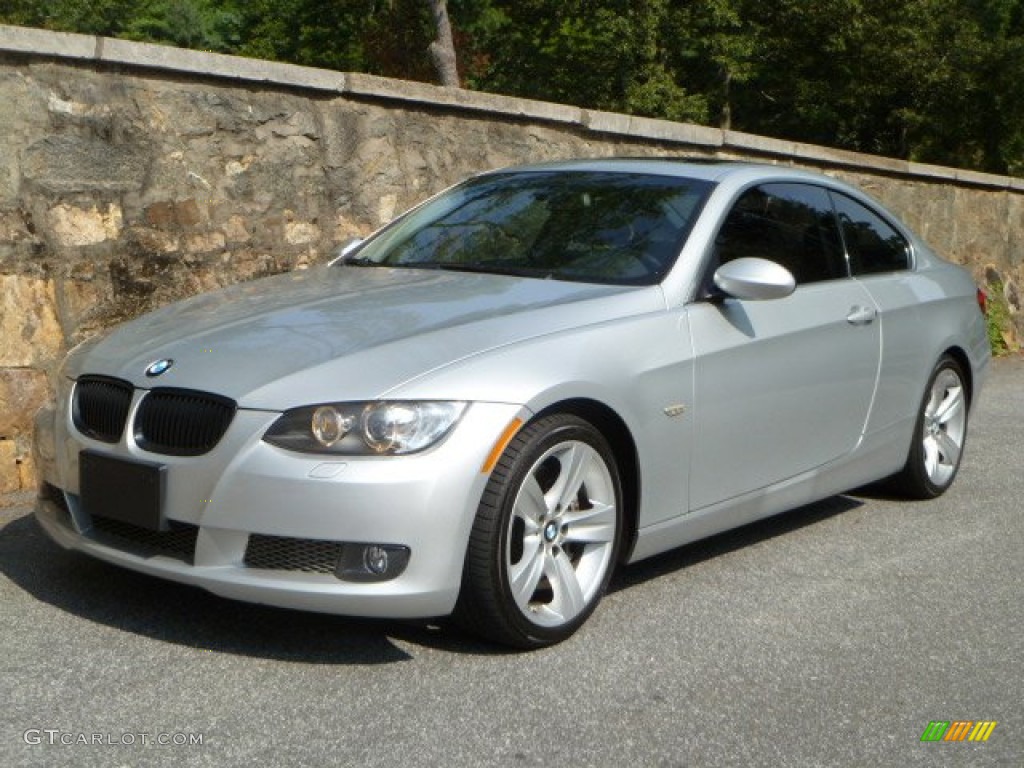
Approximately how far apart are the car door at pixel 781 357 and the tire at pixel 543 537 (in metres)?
0.49

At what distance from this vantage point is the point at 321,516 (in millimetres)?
4191

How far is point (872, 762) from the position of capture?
391cm

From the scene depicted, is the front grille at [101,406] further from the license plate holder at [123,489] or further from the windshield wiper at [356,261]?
the windshield wiper at [356,261]

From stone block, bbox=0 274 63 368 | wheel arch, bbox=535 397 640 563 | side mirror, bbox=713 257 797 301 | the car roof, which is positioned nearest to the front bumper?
wheel arch, bbox=535 397 640 563

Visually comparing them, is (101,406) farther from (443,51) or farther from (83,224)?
(443,51)

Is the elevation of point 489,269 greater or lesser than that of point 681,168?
lesser

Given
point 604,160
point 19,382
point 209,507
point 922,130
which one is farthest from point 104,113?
point 922,130

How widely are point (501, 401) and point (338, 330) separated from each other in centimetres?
62

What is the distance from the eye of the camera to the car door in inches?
208

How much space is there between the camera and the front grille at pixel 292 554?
4262 millimetres

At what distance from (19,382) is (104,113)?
1350mm

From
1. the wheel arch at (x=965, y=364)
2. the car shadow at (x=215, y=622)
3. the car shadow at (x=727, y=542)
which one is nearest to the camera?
the car shadow at (x=215, y=622)

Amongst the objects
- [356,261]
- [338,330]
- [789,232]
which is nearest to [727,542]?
[789,232]

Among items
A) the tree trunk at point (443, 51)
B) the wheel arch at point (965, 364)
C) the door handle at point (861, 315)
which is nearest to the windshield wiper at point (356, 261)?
the door handle at point (861, 315)
